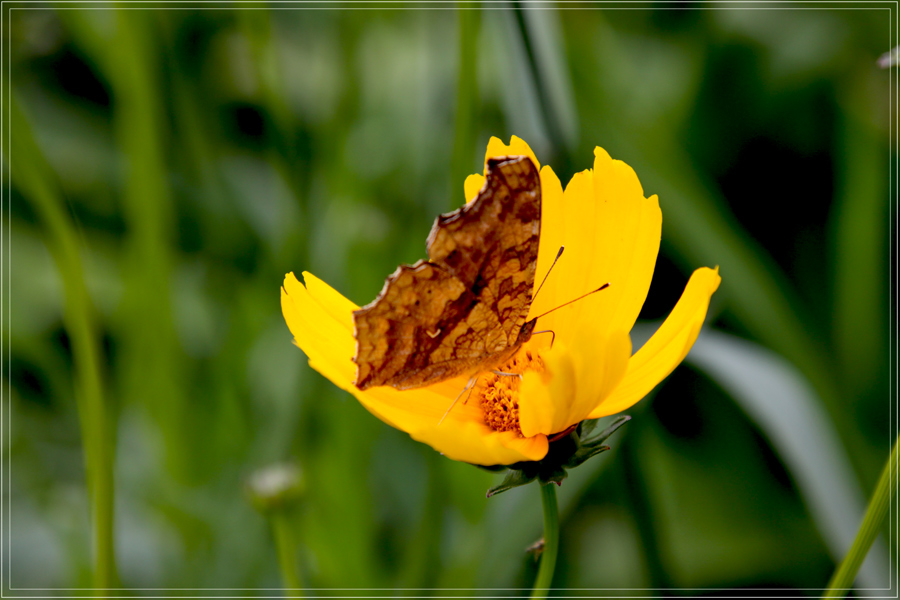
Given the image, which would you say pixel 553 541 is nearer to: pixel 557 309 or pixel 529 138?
pixel 557 309

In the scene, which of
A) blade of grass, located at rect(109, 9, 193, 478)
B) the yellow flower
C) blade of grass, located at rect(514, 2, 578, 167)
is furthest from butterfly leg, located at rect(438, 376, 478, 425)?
blade of grass, located at rect(109, 9, 193, 478)

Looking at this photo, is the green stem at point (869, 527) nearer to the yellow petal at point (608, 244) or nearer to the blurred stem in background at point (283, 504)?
the yellow petal at point (608, 244)

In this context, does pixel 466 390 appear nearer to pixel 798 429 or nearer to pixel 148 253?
pixel 798 429

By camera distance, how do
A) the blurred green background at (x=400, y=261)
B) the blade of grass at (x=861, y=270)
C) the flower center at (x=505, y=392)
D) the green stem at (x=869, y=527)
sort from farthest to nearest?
1. the blade of grass at (x=861, y=270)
2. the blurred green background at (x=400, y=261)
3. the flower center at (x=505, y=392)
4. the green stem at (x=869, y=527)

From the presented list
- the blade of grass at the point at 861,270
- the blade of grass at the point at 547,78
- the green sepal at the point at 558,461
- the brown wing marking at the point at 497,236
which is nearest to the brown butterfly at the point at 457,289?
the brown wing marking at the point at 497,236

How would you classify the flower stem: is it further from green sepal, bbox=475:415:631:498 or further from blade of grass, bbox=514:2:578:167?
blade of grass, bbox=514:2:578:167

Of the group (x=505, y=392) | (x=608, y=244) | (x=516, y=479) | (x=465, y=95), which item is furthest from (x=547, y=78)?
(x=516, y=479)
